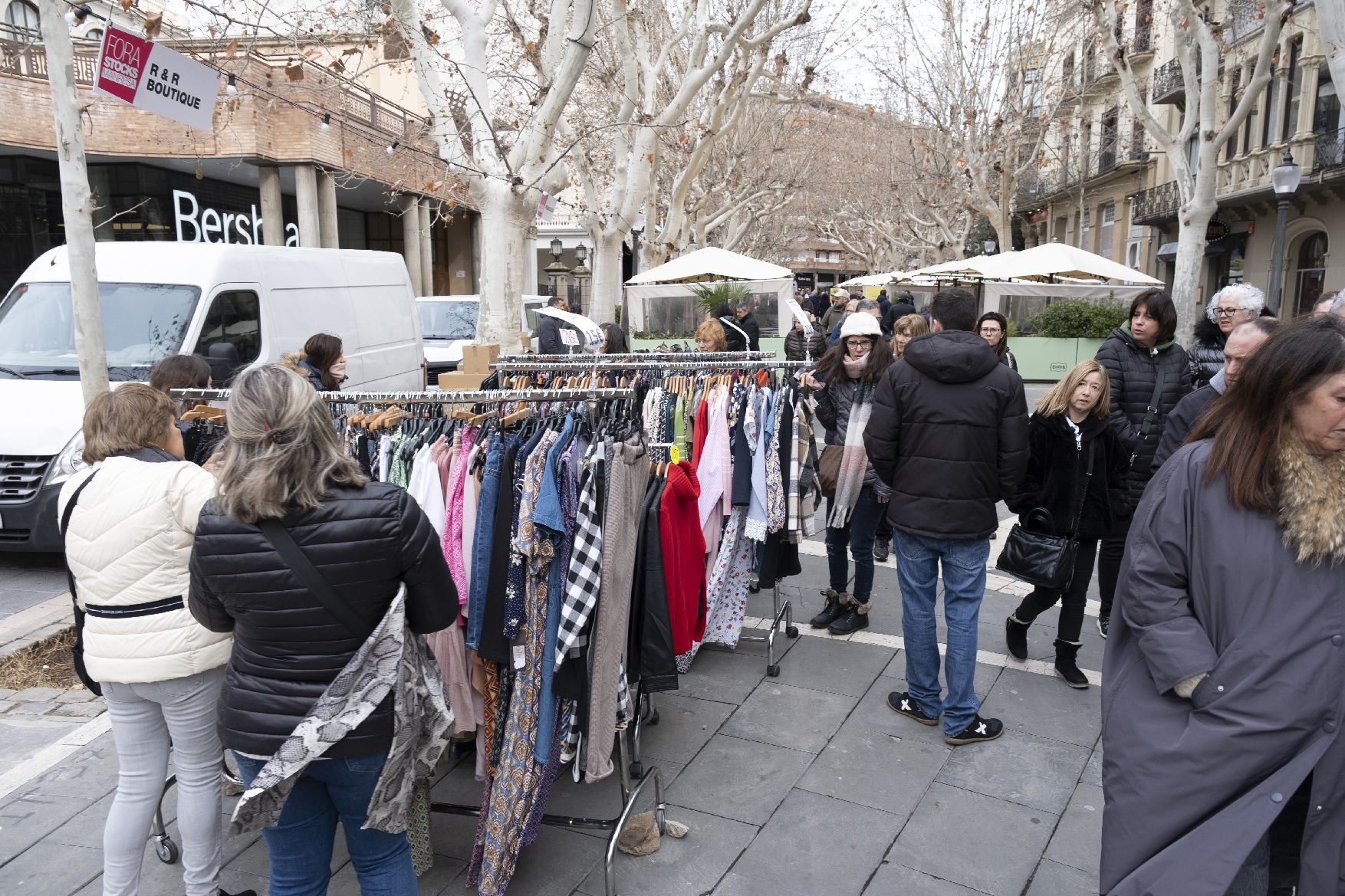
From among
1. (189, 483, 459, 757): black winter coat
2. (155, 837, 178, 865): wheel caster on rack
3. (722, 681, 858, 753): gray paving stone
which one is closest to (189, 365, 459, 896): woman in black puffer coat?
(189, 483, 459, 757): black winter coat

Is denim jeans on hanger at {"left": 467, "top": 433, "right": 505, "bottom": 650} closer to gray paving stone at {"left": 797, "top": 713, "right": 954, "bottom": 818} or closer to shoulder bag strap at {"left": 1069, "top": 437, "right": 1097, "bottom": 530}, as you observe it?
gray paving stone at {"left": 797, "top": 713, "right": 954, "bottom": 818}

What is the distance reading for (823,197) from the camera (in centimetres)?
3781

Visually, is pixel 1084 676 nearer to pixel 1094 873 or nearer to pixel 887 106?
pixel 1094 873

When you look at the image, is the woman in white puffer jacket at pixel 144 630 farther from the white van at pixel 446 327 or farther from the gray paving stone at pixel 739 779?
the white van at pixel 446 327

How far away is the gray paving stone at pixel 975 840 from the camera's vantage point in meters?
3.01

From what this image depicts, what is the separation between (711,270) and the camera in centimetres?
1288

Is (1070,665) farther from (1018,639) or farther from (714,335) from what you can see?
(714,335)

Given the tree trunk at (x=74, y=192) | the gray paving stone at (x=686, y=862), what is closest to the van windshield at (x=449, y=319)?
the tree trunk at (x=74, y=192)

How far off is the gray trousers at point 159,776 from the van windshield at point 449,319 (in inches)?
481

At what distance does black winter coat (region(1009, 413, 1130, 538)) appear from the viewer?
13.7ft

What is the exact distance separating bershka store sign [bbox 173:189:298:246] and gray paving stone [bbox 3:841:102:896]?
1779cm

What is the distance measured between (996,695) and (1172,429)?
1.53 m

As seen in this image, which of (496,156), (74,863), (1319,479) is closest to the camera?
(1319,479)

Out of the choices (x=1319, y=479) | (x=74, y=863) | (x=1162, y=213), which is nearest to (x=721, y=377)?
(x=1319, y=479)
